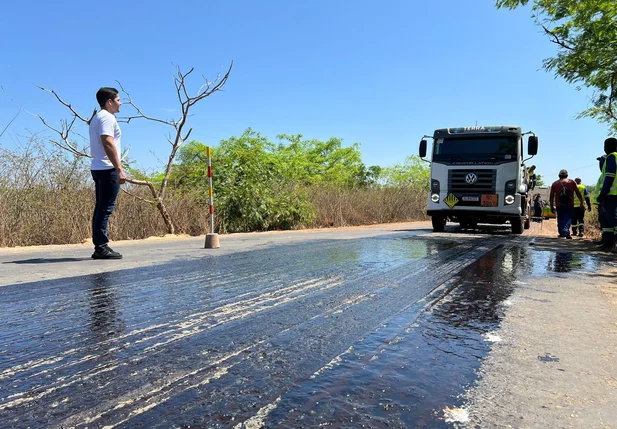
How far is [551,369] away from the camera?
7.02 feet

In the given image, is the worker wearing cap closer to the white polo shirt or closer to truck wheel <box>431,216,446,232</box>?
truck wheel <box>431,216,446,232</box>

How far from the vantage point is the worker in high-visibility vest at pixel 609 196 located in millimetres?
7289

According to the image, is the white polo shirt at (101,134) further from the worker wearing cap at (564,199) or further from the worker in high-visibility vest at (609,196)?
the worker wearing cap at (564,199)

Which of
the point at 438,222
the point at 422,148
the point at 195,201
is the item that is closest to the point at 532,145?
the point at 422,148

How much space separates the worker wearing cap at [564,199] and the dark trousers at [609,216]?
3.40 m

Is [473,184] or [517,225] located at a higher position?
[473,184]

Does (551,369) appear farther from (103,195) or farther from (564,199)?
(564,199)

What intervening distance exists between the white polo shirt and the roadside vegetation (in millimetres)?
3872

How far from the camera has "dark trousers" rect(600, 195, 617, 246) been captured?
24.4ft

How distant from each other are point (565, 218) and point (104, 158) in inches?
430

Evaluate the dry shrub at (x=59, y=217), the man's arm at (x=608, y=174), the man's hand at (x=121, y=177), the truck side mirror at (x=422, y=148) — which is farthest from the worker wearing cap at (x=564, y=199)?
the dry shrub at (x=59, y=217)

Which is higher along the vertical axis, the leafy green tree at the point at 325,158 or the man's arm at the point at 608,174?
the leafy green tree at the point at 325,158

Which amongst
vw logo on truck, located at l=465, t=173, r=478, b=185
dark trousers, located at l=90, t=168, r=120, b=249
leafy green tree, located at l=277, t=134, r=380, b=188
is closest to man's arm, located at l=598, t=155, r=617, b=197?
vw logo on truck, located at l=465, t=173, r=478, b=185

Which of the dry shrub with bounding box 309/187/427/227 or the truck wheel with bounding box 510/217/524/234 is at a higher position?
the dry shrub with bounding box 309/187/427/227
